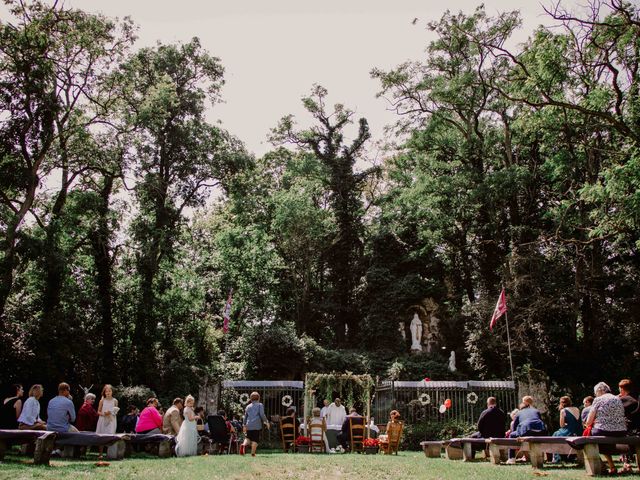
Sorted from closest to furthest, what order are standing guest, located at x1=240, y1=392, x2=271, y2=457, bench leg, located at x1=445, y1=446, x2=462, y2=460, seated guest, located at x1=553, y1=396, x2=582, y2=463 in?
seated guest, located at x1=553, y1=396, x2=582, y2=463 < standing guest, located at x1=240, y1=392, x2=271, y2=457 < bench leg, located at x1=445, y1=446, x2=462, y2=460

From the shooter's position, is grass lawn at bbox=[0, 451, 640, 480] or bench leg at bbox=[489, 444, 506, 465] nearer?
grass lawn at bbox=[0, 451, 640, 480]

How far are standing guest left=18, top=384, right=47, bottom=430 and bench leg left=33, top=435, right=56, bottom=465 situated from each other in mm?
1683

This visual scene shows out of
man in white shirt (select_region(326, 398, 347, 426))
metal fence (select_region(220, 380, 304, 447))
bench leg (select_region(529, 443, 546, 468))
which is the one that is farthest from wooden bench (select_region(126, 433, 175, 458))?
metal fence (select_region(220, 380, 304, 447))

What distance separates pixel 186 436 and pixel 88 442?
2.41 meters

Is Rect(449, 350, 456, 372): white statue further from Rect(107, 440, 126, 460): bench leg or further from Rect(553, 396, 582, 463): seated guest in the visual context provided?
Rect(107, 440, 126, 460): bench leg

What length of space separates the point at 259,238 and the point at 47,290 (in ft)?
50.4

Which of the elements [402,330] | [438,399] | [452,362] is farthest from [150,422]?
[402,330]

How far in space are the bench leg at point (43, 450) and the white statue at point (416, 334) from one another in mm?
24153

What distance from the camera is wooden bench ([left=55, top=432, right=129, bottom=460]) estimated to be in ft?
34.8

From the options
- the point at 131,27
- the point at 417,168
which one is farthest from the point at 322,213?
the point at 131,27

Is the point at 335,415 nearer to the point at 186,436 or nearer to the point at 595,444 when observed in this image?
the point at 186,436

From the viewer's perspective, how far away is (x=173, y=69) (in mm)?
28484

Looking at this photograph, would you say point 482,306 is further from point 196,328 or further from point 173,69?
point 173,69

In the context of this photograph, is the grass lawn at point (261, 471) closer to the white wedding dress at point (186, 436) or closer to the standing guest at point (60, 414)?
the standing guest at point (60, 414)
